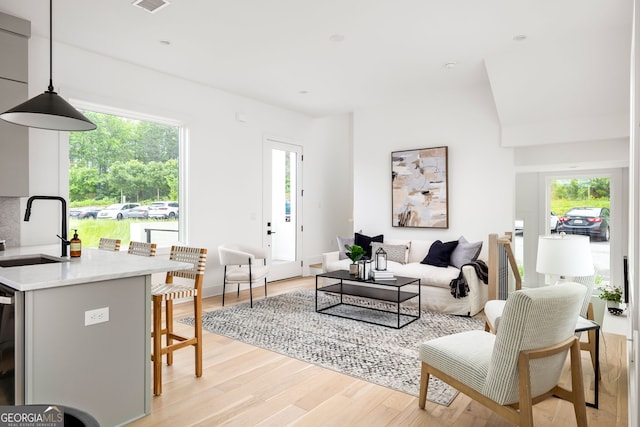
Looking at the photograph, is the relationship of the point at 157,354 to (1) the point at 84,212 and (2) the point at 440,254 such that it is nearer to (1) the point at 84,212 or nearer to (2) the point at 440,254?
(1) the point at 84,212

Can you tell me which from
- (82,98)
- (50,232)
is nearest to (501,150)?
(82,98)

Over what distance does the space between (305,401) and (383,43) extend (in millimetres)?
3324

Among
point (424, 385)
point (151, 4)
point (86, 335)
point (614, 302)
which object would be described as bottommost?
point (424, 385)

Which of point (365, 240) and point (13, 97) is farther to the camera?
point (365, 240)

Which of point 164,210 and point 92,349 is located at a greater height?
point 164,210

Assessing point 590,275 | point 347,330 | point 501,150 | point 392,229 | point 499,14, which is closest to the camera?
point 590,275

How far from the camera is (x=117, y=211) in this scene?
4.73 meters

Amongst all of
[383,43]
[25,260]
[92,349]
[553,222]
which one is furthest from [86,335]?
[553,222]

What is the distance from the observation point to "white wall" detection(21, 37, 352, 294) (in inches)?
160

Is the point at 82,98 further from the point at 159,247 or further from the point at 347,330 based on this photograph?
the point at 347,330

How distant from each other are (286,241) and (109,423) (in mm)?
4820

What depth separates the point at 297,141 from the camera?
22.7 ft

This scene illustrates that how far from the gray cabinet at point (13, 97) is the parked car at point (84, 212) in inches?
29.9

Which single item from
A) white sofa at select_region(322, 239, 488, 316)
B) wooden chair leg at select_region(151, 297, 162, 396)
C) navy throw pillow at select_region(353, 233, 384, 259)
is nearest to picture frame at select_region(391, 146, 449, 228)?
navy throw pillow at select_region(353, 233, 384, 259)
